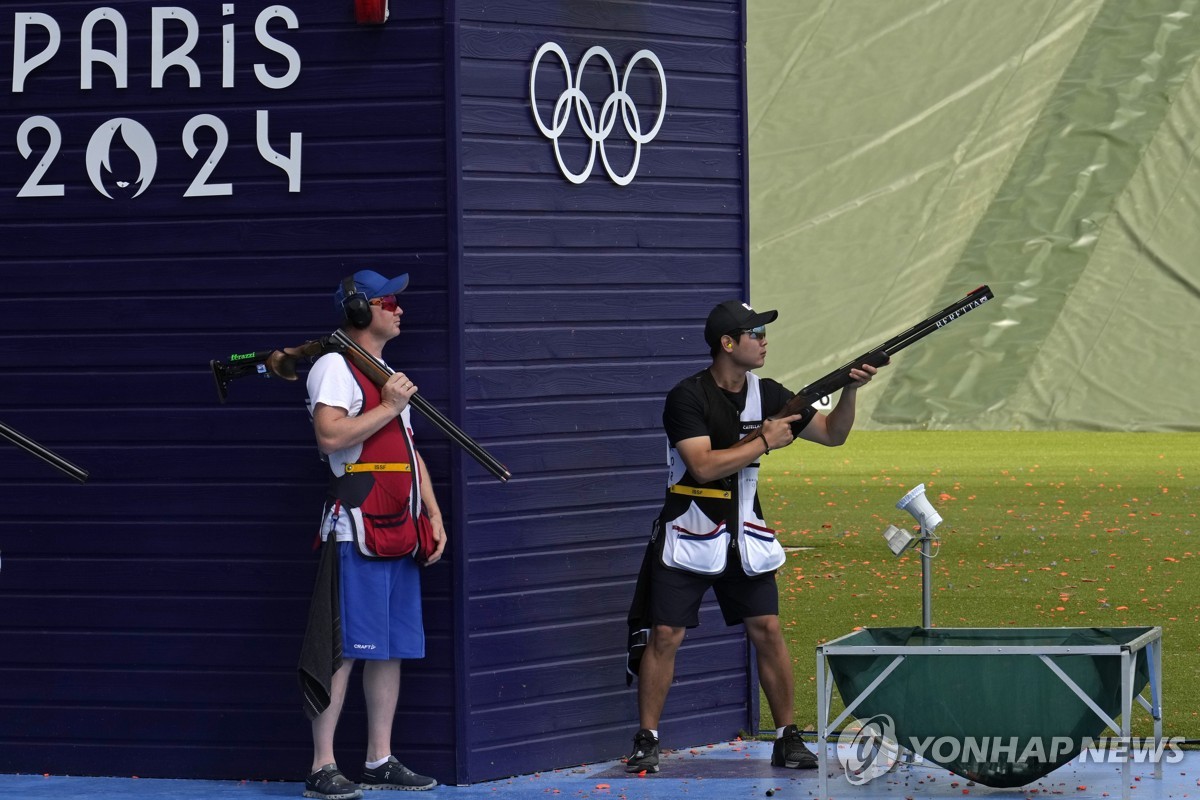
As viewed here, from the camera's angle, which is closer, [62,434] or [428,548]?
[428,548]

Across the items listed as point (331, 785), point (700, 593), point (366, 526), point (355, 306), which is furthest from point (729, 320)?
point (331, 785)

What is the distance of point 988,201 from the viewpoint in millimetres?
46156

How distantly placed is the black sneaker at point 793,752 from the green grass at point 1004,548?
4.32 feet

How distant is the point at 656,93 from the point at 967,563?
27.3 feet

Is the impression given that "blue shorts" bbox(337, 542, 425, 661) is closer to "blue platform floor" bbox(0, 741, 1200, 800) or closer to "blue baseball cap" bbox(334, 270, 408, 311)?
"blue platform floor" bbox(0, 741, 1200, 800)

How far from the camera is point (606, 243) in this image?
832cm

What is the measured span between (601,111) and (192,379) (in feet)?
6.42

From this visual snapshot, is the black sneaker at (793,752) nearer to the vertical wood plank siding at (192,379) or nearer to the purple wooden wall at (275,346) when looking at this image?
the purple wooden wall at (275,346)

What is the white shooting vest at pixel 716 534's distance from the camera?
7879mm

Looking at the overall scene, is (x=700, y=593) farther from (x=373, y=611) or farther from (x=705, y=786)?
(x=373, y=611)

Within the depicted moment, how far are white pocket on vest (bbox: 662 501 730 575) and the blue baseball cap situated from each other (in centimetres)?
142

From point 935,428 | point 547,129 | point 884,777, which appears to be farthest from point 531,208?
point 935,428

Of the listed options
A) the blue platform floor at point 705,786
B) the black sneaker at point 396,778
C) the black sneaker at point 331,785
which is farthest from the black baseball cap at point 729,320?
the black sneaker at point 331,785

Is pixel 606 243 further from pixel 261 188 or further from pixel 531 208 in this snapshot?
pixel 261 188
